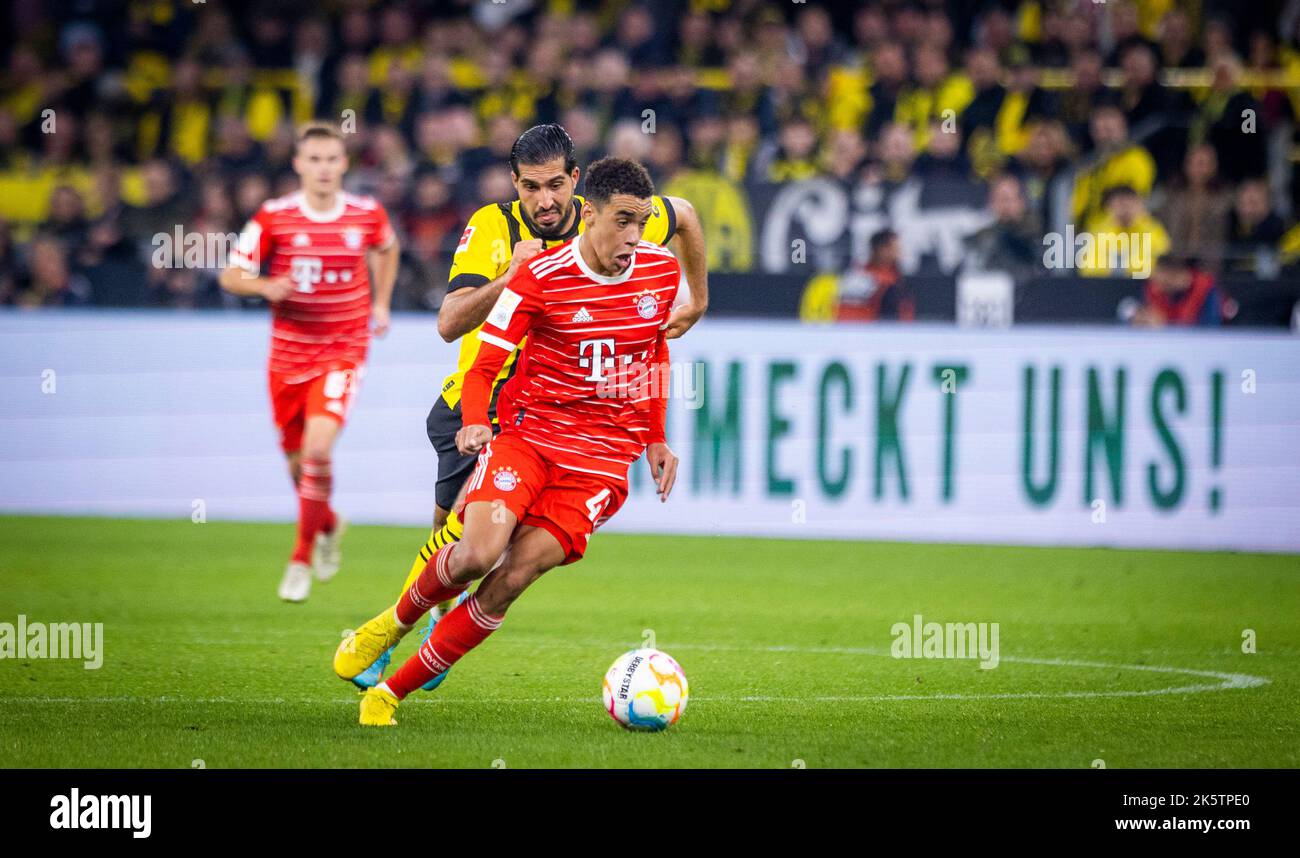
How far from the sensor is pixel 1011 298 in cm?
1272

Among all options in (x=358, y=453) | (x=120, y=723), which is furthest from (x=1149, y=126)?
(x=120, y=723)

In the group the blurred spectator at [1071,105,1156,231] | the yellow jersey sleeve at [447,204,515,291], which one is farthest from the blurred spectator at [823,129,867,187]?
the yellow jersey sleeve at [447,204,515,291]

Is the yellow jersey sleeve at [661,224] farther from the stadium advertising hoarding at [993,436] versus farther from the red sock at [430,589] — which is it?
the stadium advertising hoarding at [993,436]

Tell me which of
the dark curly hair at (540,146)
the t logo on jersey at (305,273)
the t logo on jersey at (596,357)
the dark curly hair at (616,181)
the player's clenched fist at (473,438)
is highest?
the dark curly hair at (540,146)

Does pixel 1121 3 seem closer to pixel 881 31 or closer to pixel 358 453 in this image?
pixel 881 31

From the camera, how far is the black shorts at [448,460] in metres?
7.40

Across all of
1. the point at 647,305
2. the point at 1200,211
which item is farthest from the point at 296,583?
the point at 1200,211

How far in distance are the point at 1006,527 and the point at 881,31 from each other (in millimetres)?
5247

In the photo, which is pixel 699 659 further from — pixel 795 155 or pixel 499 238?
pixel 795 155

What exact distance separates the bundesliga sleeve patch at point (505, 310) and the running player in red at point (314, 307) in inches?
157

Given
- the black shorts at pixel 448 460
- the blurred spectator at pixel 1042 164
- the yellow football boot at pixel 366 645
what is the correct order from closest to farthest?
the yellow football boot at pixel 366 645 → the black shorts at pixel 448 460 → the blurred spectator at pixel 1042 164

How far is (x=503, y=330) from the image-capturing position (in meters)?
6.21

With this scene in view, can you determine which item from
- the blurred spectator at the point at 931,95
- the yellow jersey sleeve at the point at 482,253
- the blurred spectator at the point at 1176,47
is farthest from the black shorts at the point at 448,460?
the blurred spectator at the point at 1176,47
